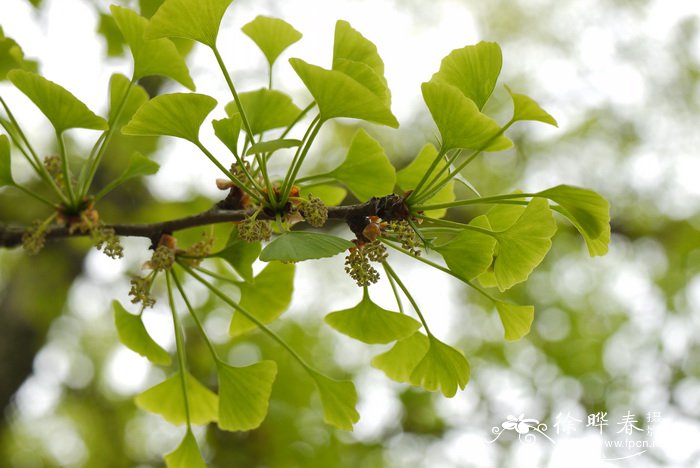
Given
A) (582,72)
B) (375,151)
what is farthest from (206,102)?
(582,72)

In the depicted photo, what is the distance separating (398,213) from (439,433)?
1683 millimetres

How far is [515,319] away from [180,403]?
0.45m

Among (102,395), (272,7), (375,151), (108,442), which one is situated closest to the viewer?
(375,151)

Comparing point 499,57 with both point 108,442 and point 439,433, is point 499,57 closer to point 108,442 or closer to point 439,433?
point 439,433

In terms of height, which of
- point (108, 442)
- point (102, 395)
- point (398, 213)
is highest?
point (398, 213)

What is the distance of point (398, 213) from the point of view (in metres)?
0.58

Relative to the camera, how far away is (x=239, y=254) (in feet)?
2.26

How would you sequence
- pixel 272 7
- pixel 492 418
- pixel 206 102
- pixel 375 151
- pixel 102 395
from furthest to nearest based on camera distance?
pixel 102 395
pixel 272 7
pixel 492 418
pixel 375 151
pixel 206 102

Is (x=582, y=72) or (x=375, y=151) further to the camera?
(x=582, y=72)

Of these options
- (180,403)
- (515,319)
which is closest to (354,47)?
(515,319)

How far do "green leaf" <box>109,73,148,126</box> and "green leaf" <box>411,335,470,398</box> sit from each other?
0.45 m

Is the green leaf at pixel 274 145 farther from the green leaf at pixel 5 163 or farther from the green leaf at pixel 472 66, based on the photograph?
the green leaf at pixel 5 163

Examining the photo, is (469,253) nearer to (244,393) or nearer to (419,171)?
(419,171)

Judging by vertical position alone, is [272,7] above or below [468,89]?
above
